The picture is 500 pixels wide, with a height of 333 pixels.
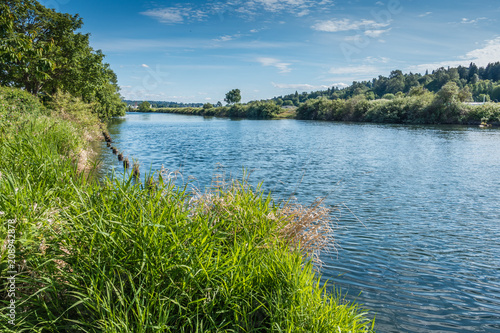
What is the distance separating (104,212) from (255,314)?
2.33 m

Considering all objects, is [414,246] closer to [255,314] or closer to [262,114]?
[255,314]

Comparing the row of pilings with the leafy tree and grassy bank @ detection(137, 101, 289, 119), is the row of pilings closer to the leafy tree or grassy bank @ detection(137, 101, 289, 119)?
grassy bank @ detection(137, 101, 289, 119)

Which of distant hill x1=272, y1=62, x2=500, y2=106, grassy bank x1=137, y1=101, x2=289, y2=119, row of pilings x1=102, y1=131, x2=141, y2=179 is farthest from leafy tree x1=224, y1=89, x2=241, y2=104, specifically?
row of pilings x1=102, y1=131, x2=141, y2=179

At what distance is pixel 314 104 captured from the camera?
104 meters

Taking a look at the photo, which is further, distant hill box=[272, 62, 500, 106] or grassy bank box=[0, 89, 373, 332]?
distant hill box=[272, 62, 500, 106]

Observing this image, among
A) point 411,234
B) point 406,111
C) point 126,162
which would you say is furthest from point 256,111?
point 411,234

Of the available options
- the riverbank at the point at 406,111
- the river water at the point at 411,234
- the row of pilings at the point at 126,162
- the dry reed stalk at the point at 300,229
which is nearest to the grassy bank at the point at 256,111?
the riverbank at the point at 406,111

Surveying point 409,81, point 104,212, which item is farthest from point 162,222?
point 409,81

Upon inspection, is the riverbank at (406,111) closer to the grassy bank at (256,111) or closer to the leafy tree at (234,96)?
the grassy bank at (256,111)

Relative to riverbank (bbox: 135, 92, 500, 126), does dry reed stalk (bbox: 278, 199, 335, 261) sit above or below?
below

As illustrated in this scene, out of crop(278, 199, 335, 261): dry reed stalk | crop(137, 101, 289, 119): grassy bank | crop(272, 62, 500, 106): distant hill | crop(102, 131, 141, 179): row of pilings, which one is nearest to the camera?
crop(278, 199, 335, 261): dry reed stalk

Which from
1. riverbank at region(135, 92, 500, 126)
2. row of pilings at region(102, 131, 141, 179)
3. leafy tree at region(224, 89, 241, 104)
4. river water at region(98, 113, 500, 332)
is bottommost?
river water at region(98, 113, 500, 332)

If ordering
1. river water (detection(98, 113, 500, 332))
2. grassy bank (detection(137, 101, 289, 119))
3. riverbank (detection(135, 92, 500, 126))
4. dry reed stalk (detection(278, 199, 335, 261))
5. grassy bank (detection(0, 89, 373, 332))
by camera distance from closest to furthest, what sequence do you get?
grassy bank (detection(0, 89, 373, 332)) < dry reed stalk (detection(278, 199, 335, 261)) < river water (detection(98, 113, 500, 332)) < riverbank (detection(135, 92, 500, 126)) < grassy bank (detection(137, 101, 289, 119))

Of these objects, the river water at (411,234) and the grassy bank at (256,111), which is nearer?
the river water at (411,234)
